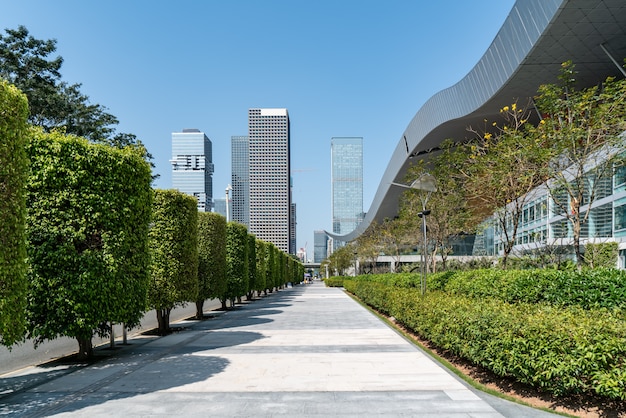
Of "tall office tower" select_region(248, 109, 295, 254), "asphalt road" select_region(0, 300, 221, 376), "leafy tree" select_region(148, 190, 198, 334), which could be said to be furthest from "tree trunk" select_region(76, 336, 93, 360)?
"tall office tower" select_region(248, 109, 295, 254)

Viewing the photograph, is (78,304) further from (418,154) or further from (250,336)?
(418,154)

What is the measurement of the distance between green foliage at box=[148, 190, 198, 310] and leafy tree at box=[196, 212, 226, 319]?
3.82 meters

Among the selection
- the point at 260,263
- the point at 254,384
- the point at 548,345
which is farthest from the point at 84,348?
the point at 260,263

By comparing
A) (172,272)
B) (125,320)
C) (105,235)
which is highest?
(105,235)

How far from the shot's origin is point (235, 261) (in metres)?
24.3

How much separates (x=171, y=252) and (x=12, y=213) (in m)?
7.44

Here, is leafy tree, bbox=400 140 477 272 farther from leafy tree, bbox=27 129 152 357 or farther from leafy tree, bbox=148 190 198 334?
leafy tree, bbox=27 129 152 357

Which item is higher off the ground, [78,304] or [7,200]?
[7,200]

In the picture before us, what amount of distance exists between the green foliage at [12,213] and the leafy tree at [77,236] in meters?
1.94

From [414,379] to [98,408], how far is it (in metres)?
4.98

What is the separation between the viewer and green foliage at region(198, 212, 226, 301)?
738 inches

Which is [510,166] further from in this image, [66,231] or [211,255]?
[66,231]

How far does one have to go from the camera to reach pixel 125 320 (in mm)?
10016

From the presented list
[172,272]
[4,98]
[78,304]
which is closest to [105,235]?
[78,304]
